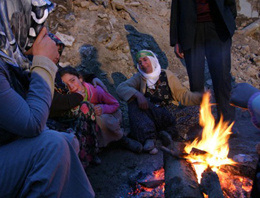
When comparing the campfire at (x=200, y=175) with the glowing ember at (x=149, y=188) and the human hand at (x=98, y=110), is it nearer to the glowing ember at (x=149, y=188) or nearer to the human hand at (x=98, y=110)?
the glowing ember at (x=149, y=188)

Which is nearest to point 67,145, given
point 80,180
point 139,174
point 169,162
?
point 80,180

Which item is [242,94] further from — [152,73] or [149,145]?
[152,73]

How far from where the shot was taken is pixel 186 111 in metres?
4.83

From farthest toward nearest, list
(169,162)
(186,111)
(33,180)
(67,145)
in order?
(186,111) → (169,162) → (67,145) → (33,180)

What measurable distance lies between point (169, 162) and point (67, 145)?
1212 millimetres

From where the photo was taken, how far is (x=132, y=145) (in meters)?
3.91

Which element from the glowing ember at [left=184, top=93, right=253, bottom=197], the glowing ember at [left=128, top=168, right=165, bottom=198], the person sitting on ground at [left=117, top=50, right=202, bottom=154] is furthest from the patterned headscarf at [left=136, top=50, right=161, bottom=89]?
the glowing ember at [left=128, top=168, right=165, bottom=198]

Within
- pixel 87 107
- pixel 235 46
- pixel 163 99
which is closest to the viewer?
pixel 87 107

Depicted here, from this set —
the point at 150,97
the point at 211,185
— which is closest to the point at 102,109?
the point at 150,97

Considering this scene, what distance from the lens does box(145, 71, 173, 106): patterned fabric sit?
174 inches

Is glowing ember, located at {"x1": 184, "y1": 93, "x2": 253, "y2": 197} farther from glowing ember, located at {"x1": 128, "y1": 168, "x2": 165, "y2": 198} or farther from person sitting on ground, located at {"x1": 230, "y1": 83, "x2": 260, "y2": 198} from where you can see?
person sitting on ground, located at {"x1": 230, "y1": 83, "x2": 260, "y2": 198}

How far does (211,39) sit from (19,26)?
2861 millimetres

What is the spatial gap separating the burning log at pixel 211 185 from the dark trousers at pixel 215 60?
6.02 feet

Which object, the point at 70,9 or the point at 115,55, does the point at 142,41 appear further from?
the point at 70,9
